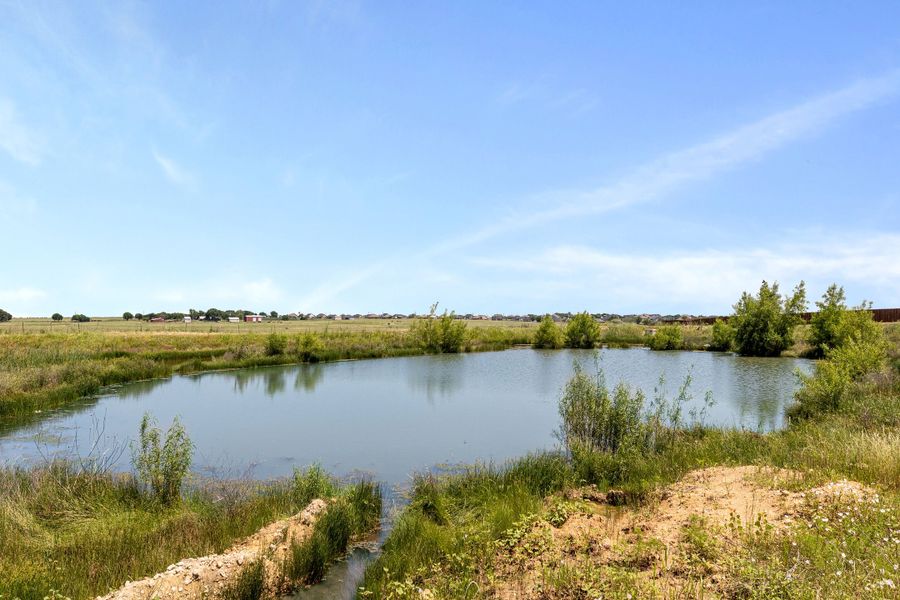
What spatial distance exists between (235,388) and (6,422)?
9179mm

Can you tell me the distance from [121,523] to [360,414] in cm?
1108

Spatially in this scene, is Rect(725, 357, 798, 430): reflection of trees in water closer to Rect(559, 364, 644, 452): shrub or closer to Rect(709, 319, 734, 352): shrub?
Rect(559, 364, 644, 452): shrub

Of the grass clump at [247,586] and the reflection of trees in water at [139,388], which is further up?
the reflection of trees in water at [139,388]

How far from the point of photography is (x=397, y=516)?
336 inches

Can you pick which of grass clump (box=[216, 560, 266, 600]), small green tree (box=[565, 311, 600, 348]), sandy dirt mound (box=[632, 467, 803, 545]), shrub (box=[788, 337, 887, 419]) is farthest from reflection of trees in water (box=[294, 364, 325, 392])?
small green tree (box=[565, 311, 600, 348])

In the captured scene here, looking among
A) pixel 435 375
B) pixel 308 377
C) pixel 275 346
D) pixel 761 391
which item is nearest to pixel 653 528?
pixel 761 391

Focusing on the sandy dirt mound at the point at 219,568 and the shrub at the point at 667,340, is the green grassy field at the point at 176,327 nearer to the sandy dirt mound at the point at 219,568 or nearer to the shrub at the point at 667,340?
the shrub at the point at 667,340

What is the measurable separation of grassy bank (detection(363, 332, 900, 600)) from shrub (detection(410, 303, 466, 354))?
36399mm

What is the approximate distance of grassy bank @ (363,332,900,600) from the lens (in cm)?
469

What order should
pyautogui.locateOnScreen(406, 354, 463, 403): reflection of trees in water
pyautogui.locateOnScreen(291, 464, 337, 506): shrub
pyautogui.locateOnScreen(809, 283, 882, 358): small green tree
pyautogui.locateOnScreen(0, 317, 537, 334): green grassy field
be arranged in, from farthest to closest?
pyautogui.locateOnScreen(0, 317, 537, 334): green grassy field → pyautogui.locateOnScreen(809, 283, 882, 358): small green tree → pyautogui.locateOnScreen(406, 354, 463, 403): reflection of trees in water → pyautogui.locateOnScreen(291, 464, 337, 506): shrub

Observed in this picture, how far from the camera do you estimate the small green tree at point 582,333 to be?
53.5 metres

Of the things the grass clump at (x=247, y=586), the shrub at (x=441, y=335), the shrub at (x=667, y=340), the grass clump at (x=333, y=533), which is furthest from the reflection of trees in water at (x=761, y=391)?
Result: the shrub at (x=441, y=335)

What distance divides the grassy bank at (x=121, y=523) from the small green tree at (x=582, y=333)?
46399 mm

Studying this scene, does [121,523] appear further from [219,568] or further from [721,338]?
[721,338]
